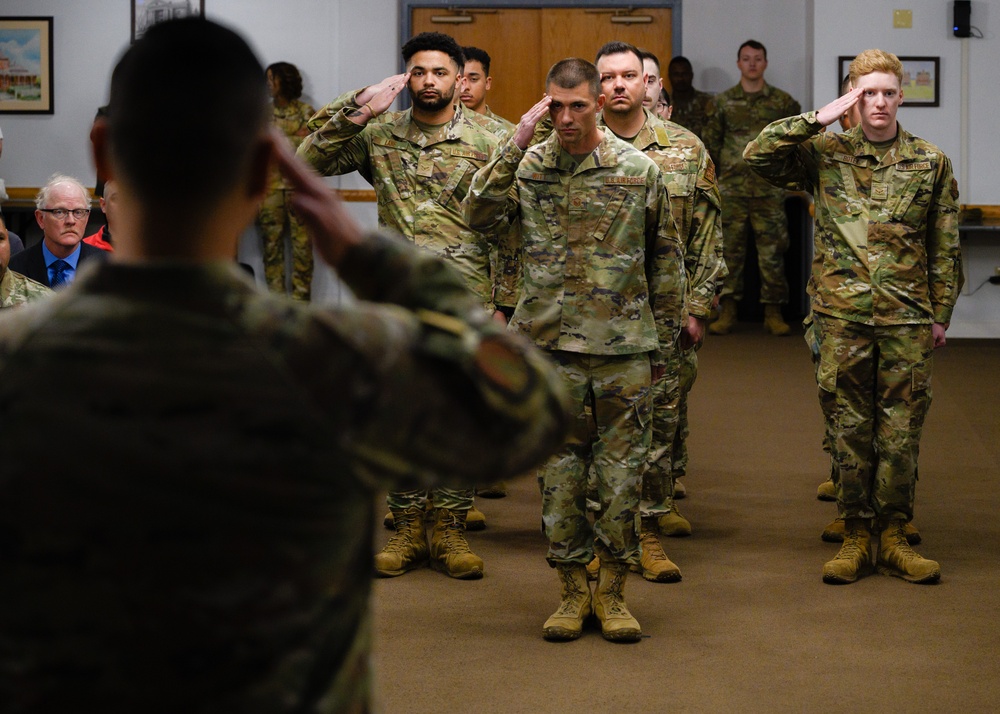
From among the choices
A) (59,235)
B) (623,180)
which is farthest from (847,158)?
(59,235)

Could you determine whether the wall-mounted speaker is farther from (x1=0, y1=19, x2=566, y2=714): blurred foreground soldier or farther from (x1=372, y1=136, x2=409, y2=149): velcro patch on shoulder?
(x1=0, y1=19, x2=566, y2=714): blurred foreground soldier

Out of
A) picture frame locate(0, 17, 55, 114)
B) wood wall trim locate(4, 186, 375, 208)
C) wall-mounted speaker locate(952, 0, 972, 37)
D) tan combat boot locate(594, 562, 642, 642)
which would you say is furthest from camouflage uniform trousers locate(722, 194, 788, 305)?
tan combat boot locate(594, 562, 642, 642)

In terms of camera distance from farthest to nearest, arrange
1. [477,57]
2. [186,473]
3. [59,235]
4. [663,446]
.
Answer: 1. [477,57]
2. [663,446]
3. [59,235]
4. [186,473]

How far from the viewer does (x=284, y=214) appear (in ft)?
30.1

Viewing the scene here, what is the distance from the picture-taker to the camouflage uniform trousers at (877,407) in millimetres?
3854

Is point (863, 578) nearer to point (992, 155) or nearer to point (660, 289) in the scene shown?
point (660, 289)

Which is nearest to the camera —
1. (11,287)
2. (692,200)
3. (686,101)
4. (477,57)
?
(11,287)

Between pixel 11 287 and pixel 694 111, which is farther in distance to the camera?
pixel 694 111

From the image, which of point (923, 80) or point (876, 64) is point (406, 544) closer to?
point (876, 64)

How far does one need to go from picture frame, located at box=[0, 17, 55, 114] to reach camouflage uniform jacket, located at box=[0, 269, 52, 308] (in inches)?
270

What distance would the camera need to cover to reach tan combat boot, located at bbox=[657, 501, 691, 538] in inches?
172

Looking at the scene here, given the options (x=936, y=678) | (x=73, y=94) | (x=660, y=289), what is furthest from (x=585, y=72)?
(x=73, y=94)

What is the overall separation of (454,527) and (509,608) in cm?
53

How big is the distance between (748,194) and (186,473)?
855cm
